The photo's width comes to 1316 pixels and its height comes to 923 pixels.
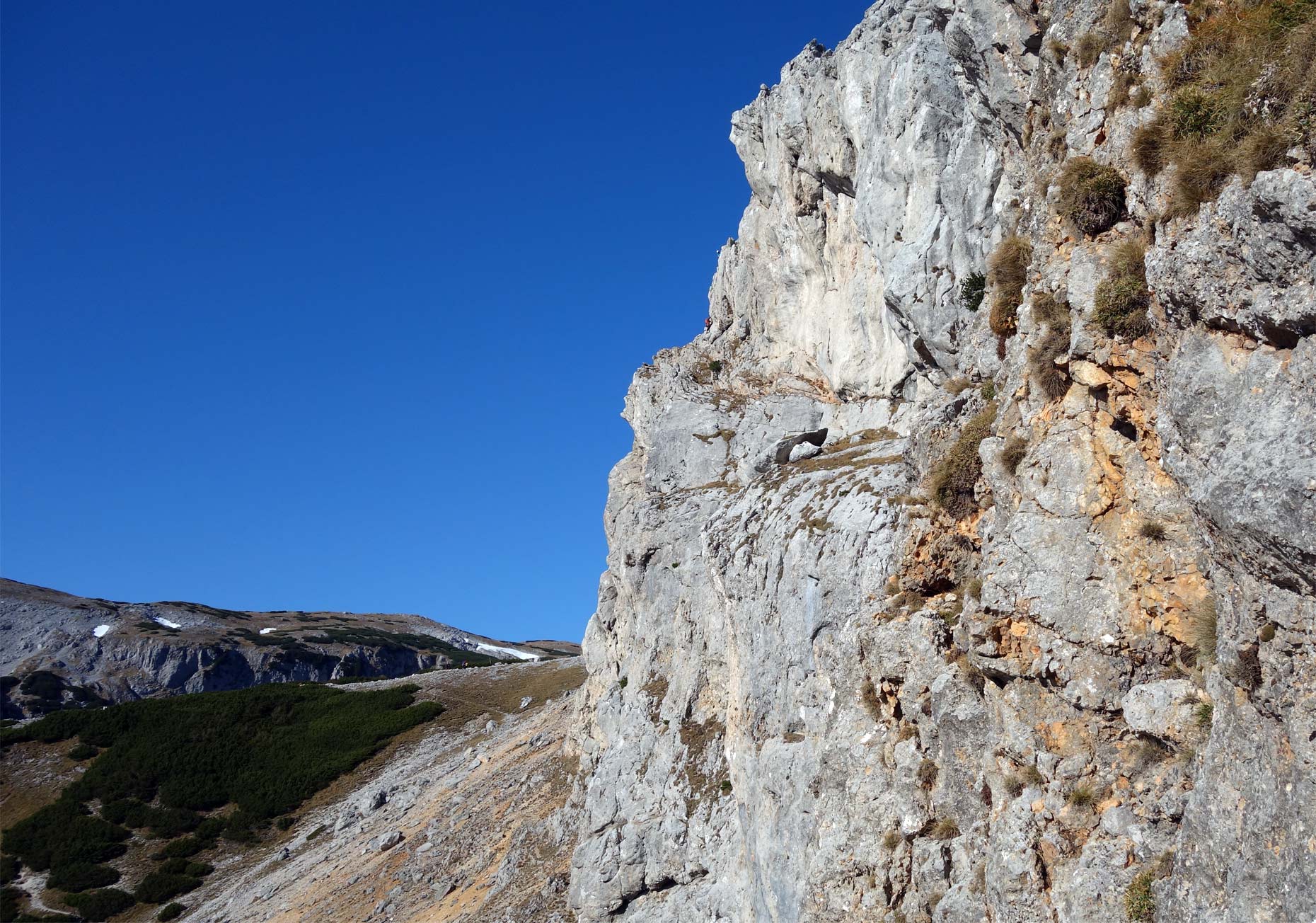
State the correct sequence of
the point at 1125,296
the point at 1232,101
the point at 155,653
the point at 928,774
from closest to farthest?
the point at 1232,101, the point at 1125,296, the point at 928,774, the point at 155,653

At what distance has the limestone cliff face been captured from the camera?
9.71m

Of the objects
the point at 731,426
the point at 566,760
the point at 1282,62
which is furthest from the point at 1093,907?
the point at 566,760

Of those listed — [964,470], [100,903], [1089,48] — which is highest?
[1089,48]

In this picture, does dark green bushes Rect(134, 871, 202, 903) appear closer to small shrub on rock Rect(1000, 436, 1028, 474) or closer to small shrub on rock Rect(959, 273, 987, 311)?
small shrub on rock Rect(959, 273, 987, 311)

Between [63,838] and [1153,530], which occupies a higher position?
[1153,530]

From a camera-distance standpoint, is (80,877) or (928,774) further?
(80,877)

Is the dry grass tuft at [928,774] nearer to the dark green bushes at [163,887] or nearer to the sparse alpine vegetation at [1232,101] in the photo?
the sparse alpine vegetation at [1232,101]

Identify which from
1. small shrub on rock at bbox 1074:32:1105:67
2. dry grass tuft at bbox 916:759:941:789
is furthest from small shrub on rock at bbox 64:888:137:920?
small shrub on rock at bbox 1074:32:1105:67

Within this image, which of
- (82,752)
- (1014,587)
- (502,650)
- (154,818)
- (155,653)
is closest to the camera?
(1014,587)

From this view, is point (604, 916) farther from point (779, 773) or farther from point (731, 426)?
point (731, 426)

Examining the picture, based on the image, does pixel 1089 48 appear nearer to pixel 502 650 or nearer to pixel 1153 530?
pixel 1153 530

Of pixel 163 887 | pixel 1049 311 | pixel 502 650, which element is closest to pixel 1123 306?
pixel 1049 311

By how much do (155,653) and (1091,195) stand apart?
134 meters

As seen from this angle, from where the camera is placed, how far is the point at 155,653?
405 feet
